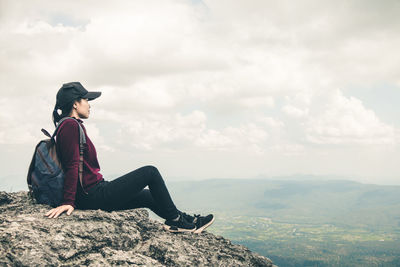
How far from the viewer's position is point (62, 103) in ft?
24.4

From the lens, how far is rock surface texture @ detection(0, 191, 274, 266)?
5945 millimetres

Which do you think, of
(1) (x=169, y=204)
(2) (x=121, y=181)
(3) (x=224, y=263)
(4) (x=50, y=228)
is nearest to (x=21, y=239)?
(4) (x=50, y=228)

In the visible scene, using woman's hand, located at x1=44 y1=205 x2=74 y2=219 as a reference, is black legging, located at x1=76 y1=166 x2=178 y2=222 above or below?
above

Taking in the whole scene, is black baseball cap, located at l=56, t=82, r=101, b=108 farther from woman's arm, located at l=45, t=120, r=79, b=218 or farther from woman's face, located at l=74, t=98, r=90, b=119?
woman's arm, located at l=45, t=120, r=79, b=218

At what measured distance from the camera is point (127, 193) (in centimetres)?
757

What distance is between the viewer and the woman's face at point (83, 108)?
7582mm

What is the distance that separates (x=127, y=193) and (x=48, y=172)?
2035 mm

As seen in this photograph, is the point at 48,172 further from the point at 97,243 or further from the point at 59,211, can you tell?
the point at 97,243

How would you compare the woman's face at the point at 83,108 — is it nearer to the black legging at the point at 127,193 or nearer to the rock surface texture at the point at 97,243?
the black legging at the point at 127,193

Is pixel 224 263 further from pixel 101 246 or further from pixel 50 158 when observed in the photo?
pixel 50 158

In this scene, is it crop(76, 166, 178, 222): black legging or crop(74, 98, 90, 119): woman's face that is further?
crop(74, 98, 90, 119): woman's face

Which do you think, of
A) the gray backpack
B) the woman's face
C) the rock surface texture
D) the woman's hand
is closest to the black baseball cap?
the woman's face

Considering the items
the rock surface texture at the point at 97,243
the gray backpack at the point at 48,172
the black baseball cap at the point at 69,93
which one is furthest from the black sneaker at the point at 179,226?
the black baseball cap at the point at 69,93

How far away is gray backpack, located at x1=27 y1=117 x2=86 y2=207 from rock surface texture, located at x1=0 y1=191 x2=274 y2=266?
1.97 ft
